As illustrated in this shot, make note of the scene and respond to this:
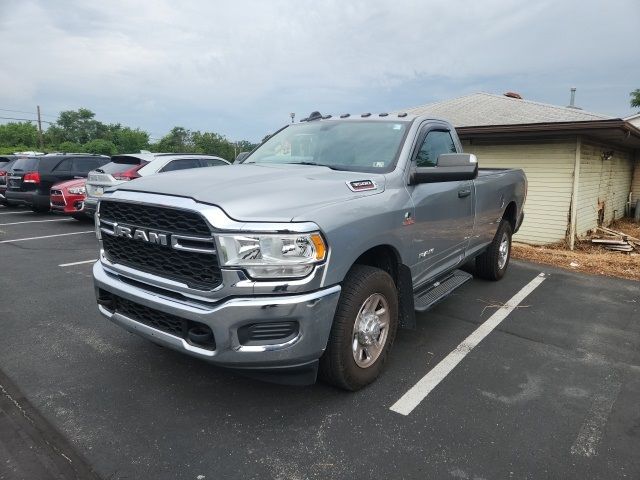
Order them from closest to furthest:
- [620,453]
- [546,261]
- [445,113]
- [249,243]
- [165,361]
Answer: [249,243], [620,453], [165,361], [546,261], [445,113]

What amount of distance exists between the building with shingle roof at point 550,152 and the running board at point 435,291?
252 inches

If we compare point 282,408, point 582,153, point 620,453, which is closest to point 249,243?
point 282,408

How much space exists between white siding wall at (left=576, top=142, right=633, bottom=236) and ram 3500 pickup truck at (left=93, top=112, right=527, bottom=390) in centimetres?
858

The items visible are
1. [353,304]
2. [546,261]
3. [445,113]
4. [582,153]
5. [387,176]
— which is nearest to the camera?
[353,304]

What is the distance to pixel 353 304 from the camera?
287cm

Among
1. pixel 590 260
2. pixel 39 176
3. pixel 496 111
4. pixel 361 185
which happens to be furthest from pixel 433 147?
pixel 39 176

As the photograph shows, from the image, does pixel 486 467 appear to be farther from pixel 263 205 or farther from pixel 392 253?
pixel 263 205

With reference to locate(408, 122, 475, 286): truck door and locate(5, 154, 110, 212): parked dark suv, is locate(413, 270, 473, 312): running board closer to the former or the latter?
locate(408, 122, 475, 286): truck door

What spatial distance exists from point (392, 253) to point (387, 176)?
586 mm

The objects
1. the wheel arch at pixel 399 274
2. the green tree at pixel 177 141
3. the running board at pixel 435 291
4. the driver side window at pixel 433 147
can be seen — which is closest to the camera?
the wheel arch at pixel 399 274

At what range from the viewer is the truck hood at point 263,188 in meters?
2.55

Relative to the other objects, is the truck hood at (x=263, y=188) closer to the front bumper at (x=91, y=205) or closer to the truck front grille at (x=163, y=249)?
the truck front grille at (x=163, y=249)

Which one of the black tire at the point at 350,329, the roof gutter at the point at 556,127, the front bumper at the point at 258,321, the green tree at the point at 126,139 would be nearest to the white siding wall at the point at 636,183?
the roof gutter at the point at 556,127

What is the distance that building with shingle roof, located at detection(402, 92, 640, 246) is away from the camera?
9852 millimetres
